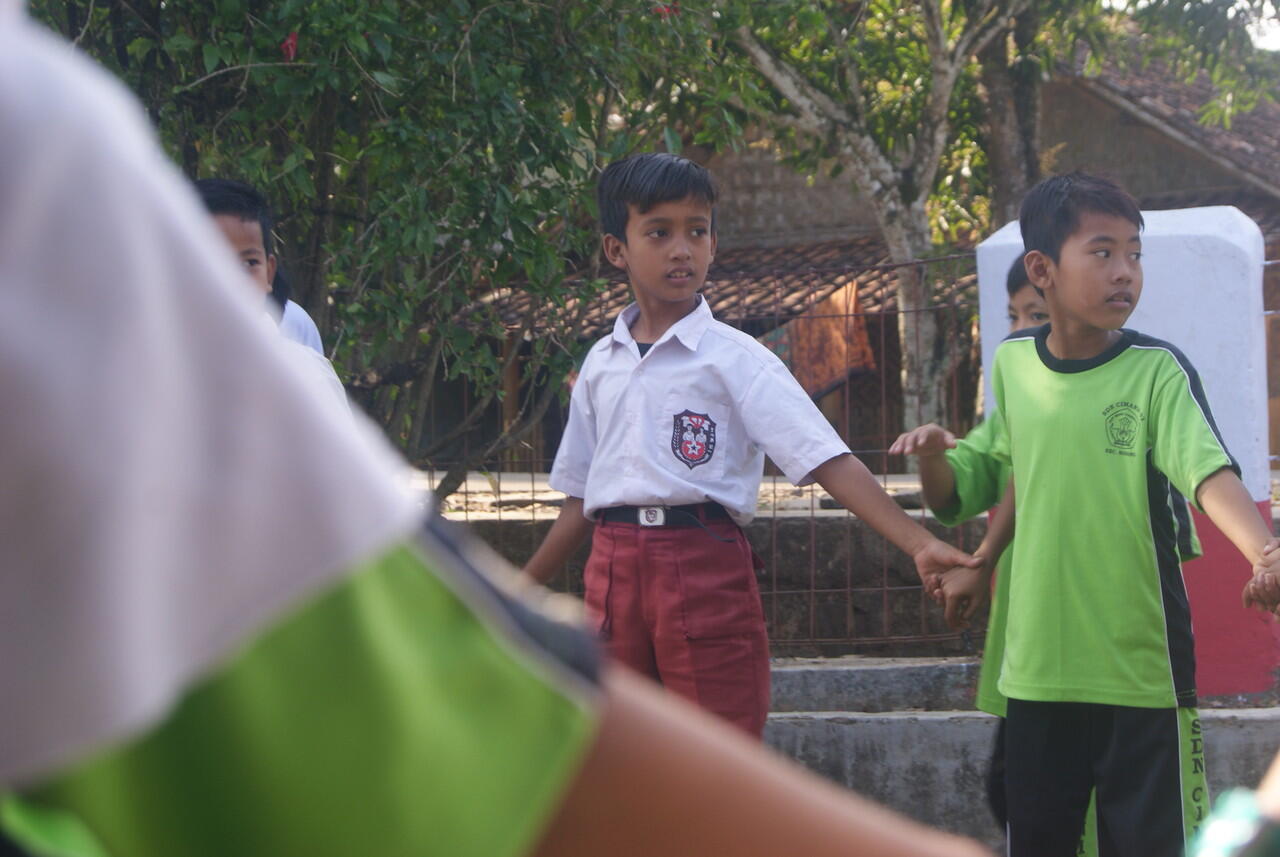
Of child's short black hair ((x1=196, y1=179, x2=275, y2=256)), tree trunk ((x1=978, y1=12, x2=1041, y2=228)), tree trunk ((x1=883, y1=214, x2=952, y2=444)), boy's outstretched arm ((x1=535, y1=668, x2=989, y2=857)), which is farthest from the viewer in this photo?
tree trunk ((x1=978, y1=12, x2=1041, y2=228))

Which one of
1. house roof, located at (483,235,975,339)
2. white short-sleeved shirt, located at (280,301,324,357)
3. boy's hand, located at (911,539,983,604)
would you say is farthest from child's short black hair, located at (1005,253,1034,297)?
white short-sleeved shirt, located at (280,301,324,357)

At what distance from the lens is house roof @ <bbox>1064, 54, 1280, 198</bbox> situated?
14133 mm

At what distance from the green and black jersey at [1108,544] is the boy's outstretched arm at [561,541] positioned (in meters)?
1.14

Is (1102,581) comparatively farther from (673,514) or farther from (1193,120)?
(1193,120)

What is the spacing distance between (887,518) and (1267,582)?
80cm

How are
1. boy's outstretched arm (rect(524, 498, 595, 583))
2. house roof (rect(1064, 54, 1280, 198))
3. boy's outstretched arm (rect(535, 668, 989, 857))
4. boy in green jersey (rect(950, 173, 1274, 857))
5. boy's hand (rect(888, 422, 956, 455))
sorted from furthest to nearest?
house roof (rect(1064, 54, 1280, 198)) → boy's outstretched arm (rect(524, 498, 595, 583)) → boy's hand (rect(888, 422, 956, 455)) → boy in green jersey (rect(950, 173, 1274, 857)) → boy's outstretched arm (rect(535, 668, 989, 857))

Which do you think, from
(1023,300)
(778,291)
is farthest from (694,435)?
(778,291)

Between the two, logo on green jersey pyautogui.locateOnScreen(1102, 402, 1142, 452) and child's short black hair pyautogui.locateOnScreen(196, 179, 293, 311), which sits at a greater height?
child's short black hair pyautogui.locateOnScreen(196, 179, 293, 311)

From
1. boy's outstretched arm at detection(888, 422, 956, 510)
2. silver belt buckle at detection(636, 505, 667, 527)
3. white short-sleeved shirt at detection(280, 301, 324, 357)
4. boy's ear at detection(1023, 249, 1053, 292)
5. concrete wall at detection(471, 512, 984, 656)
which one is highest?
boy's ear at detection(1023, 249, 1053, 292)

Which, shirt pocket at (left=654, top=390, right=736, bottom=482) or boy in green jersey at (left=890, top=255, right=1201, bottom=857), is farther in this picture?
shirt pocket at (left=654, top=390, right=736, bottom=482)

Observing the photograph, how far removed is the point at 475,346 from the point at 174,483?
15.0 ft

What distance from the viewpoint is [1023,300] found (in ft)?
14.6

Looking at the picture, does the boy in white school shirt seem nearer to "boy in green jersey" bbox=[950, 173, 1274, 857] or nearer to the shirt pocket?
the shirt pocket

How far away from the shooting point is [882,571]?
5.80 metres
